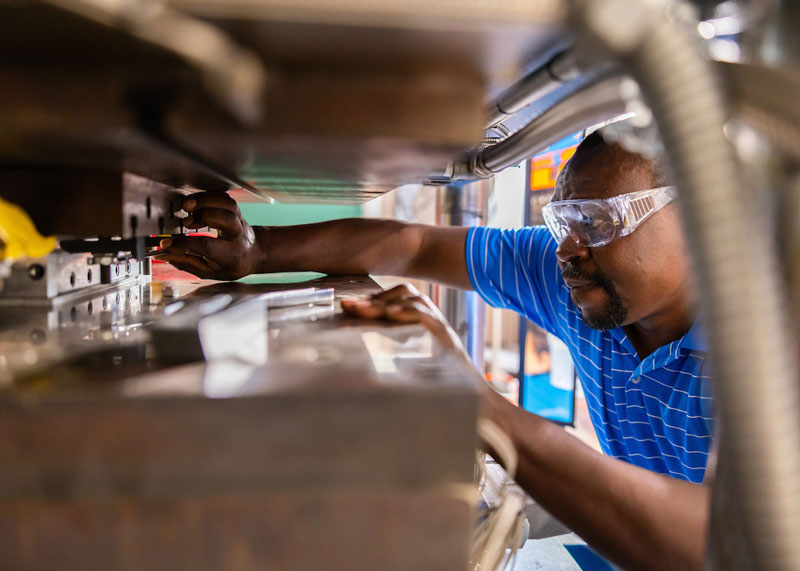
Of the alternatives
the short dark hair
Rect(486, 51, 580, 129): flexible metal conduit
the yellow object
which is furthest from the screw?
the short dark hair

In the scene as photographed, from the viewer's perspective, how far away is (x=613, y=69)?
41 centimetres

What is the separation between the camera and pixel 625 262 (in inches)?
52.4

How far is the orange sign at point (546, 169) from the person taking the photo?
9.97 ft

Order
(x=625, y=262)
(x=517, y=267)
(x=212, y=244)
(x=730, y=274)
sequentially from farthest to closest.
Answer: (x=517, y=267) < (x=625, y=262) < (x=212, y=244) < (x=730, y=274)

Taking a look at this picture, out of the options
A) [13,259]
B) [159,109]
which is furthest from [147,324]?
[159,109]

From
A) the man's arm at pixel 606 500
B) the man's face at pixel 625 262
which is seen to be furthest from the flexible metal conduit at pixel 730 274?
the man's face at pixel 625 262

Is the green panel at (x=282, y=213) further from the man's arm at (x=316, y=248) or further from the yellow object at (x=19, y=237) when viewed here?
the yellow object at (x=19, y=237)

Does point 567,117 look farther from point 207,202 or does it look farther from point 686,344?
point 686,344

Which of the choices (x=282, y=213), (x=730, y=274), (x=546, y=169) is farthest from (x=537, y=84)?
(x=546, y=169)

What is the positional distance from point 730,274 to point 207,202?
97 cm

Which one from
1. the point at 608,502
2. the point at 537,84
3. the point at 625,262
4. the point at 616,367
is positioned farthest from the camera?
the point at 616,367

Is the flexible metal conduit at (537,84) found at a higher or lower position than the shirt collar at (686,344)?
higher

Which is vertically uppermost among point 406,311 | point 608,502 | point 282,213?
point 282,213

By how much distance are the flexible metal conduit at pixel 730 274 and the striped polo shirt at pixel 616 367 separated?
2.54ft
